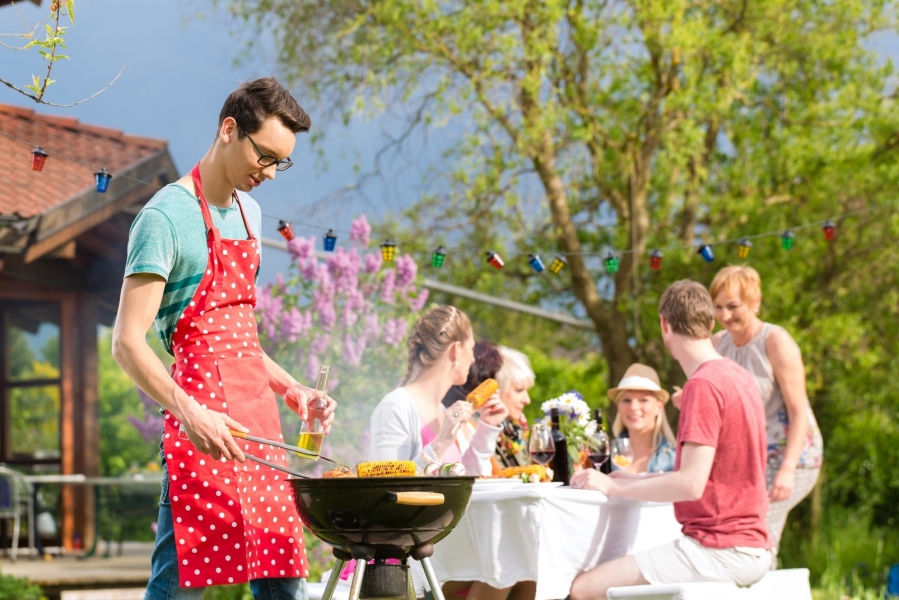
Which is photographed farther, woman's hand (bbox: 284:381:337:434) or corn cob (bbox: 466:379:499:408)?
corn cob (bbox: 466:379:499:408)

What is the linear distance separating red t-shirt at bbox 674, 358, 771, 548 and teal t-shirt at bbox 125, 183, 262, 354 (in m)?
1.66

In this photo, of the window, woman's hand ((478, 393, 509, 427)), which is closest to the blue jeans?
woman's hand ((478, 393, 509, 427))

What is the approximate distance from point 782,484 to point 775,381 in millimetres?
478

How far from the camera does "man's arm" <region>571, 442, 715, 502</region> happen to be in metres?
3.22

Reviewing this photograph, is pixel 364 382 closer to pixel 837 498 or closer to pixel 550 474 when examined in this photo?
pixel 550 474

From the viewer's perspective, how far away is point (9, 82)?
2.57 m

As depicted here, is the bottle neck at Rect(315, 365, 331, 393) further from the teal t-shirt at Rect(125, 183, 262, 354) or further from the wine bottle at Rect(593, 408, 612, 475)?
the wine bottle at Rect(593, 408, 612, 475)

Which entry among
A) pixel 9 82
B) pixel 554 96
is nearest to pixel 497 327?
pixel 554 96

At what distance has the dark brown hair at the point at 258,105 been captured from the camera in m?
2.31

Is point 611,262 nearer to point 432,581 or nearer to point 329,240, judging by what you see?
point 329,240

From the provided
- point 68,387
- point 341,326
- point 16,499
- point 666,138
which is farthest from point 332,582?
point 68,387

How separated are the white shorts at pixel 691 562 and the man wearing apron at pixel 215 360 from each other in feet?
4.41

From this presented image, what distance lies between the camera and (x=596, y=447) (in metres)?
3.87

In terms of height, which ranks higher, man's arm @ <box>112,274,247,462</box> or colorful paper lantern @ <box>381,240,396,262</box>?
colorful paper lantern @ <box>381,240,396,262</box>
